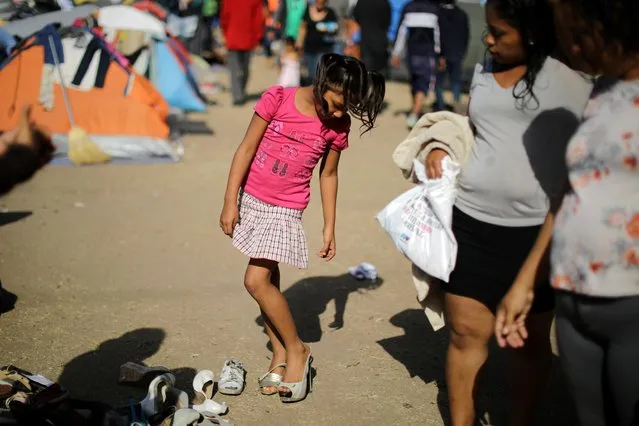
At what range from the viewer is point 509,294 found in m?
2.55

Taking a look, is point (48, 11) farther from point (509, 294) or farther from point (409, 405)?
point (509, 294)

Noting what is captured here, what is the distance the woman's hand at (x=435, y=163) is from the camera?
10.0ft

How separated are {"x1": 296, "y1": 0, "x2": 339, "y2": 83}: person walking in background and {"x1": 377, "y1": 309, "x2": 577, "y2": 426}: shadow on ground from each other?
827 cm

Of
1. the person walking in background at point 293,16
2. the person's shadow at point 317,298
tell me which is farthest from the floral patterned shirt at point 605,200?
the person walking in background at point 293,16

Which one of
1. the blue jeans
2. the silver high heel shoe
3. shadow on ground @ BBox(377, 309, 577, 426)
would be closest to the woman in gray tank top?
shadow on ground @ BBox(377, 309, 577, 426)

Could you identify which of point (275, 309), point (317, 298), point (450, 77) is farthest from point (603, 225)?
point (450, 77)

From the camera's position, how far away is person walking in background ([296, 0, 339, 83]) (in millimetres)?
12383

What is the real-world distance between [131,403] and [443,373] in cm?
163

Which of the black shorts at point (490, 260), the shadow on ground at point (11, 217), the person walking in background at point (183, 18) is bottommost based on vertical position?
the person walking in background at point (183, 18)

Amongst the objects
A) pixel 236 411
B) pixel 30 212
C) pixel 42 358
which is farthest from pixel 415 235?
pixel 30 212

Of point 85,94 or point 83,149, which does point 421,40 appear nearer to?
point 85,94

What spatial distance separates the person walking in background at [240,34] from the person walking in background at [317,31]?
2.47 feet

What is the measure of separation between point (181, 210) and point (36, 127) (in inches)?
171

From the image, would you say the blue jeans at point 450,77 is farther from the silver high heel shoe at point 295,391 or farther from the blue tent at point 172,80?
the silver high heel shoe at point 295,391
